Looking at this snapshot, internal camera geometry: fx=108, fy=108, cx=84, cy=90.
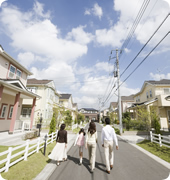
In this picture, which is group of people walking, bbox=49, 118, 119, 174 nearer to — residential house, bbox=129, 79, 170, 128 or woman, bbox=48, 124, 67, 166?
woman, bbox=48, 124, 67, 166

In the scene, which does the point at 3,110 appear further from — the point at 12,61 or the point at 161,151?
the point at 161,151

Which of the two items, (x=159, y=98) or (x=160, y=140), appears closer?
(x=160, y=140)

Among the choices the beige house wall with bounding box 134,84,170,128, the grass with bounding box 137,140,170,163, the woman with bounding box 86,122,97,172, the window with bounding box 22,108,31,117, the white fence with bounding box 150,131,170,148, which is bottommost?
the grass with bounding box 137,140,170,163

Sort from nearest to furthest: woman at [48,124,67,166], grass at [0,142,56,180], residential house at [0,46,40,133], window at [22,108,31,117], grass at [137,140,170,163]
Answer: grass at [0,142,56,180] → woman at [48,124,67,166] → grass at [137,140,170,163] → residential house at [0,46,40,133] → window at [22,108,31,117]

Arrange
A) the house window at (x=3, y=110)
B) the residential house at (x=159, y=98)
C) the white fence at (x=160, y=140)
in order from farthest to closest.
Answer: the residential house at (x=159, y=98), the house window at (x=3, y=110), the white fence at (x=160, y=140)

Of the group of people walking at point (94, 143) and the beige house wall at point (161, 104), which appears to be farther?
the beige house wall at point (161, 104)

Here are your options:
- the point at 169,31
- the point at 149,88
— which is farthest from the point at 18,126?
the point at 149,88

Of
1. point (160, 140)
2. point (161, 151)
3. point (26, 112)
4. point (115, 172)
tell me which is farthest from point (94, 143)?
point (26, 112)

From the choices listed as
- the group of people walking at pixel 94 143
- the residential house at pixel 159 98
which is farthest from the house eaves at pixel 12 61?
the residential house at pixel 159 98

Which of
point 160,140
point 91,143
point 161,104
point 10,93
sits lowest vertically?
point 160,140

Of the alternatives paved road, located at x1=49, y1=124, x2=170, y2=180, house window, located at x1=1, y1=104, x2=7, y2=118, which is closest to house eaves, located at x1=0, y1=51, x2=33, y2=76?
house window, located at x1=1, y1=104, x2=7, y2=118

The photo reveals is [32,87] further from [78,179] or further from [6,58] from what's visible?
[78,179]

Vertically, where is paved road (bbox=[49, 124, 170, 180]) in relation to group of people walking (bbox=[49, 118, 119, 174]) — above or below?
below

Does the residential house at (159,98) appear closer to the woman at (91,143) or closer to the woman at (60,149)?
the woman at (91,143)
